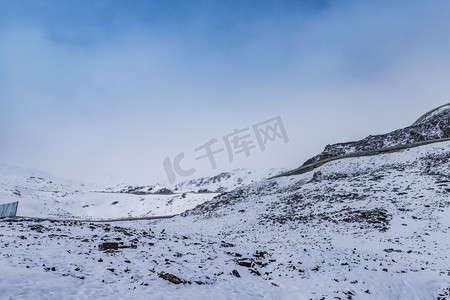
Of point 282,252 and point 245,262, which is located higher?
point 245,262

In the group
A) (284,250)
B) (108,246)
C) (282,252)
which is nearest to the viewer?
(108,246)

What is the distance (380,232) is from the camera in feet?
69.1

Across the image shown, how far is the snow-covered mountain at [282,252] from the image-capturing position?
10.5 meters

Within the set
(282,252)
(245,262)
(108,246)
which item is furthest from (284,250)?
→ (108,246)

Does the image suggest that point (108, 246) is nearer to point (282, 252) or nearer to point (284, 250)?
point (282, 252)

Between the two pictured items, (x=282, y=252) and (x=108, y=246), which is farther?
(x=282, y=252)

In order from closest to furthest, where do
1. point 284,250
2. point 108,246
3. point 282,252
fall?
point 108,246 → point 282,252 → point 284,250

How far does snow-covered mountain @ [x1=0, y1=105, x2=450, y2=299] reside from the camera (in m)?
10.5

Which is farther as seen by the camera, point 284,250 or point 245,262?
point 284,250

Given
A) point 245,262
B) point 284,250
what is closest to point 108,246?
point 245,262

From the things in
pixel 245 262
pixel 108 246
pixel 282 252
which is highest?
pixel 108 246

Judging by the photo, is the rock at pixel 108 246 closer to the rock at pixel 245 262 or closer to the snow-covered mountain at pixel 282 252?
the snow-covered mountain at pixel 282 252

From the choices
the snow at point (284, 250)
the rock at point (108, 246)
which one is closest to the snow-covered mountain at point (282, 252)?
the snow at point (284, 250)

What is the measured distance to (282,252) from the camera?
54.7 feet
